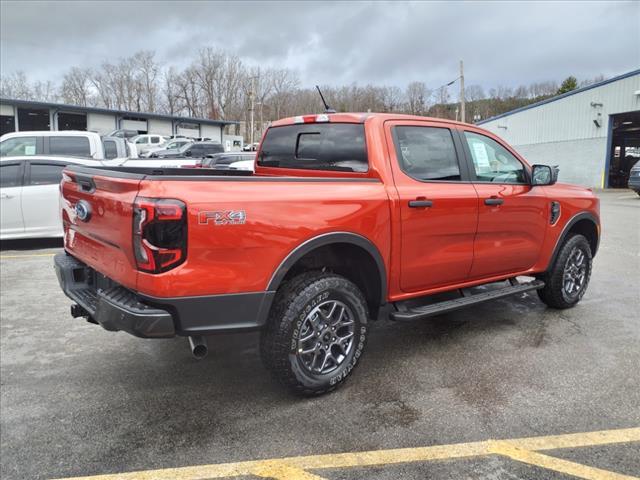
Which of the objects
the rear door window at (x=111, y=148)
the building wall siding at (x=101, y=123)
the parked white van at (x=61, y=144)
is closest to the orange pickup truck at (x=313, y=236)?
the parked white van at (x=61, y=144)

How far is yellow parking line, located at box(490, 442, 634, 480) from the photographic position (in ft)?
8.59

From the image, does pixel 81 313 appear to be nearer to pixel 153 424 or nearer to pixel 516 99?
pixel 153 424

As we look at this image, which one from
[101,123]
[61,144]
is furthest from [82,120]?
[61,144]

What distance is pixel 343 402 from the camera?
11.3 feet

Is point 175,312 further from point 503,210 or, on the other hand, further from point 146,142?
point 146,142

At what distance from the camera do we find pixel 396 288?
151 inches

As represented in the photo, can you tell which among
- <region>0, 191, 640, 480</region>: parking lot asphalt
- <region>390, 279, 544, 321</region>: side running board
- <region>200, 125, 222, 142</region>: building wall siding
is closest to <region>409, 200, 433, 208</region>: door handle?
<region>390, 279, 544, 321</region>: side running board

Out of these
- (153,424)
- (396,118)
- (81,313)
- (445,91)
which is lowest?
(153,424)

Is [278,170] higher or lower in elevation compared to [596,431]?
higher

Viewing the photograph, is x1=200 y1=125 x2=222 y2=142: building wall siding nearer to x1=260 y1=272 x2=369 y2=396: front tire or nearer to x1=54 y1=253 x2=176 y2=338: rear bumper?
x1=54 y1=253 x2=176 y2=338: rear bumper

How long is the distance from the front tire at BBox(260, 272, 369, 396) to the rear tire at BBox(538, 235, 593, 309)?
103 inches

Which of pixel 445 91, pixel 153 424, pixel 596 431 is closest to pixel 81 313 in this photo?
pixel 153 424

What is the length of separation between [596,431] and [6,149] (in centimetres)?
1235

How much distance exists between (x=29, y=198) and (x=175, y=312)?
6.98 meters
